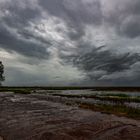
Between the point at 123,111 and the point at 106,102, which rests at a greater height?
the point at 106,102

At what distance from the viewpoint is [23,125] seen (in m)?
19.5

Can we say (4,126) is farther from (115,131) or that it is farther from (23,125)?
(115,131)

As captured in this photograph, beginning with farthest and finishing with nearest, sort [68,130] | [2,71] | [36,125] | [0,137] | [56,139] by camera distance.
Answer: [2,71], [36,125], [68,130], [0,137], [56,139]

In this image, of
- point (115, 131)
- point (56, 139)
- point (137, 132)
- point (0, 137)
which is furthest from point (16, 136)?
point (137, 132)

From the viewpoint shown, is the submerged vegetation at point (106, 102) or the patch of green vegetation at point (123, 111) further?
the submerged vegetation at point (106, 102)

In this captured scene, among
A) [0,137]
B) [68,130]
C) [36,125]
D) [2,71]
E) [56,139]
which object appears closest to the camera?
[56,139]

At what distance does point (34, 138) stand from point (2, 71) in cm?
12246

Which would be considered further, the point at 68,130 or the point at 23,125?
the point at 23,125

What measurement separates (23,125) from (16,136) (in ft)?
12.5

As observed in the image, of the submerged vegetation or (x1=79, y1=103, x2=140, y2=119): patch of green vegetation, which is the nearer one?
(x1=79, y1=103, x2=140, y2=119): patch of green vegetation

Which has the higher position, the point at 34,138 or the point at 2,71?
the point at 2,71

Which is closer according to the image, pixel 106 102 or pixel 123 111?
pixel 123 111

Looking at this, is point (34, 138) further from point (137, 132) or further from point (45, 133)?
point (137, 132)

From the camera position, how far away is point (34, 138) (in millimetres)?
14867
